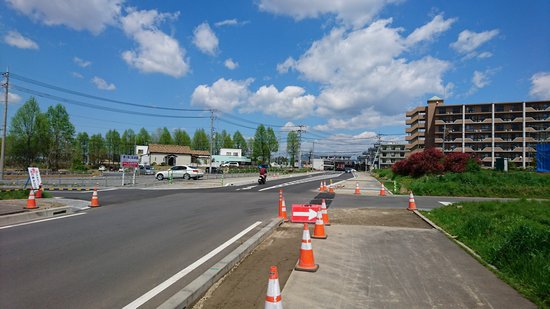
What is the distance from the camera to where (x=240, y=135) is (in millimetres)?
122938

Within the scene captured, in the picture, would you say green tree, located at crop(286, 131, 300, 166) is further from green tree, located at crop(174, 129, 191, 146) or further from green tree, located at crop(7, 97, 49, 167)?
green tree, located at crop(7, 97, 49, 167)

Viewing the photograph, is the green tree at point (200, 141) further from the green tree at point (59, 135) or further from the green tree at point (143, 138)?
the green tree at point (59, 135)

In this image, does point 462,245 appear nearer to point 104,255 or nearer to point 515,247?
point 515,247

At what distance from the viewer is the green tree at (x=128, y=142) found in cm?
10445

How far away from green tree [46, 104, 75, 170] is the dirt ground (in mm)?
63964

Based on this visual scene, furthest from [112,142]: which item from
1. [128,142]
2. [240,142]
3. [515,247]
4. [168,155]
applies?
[515,247]

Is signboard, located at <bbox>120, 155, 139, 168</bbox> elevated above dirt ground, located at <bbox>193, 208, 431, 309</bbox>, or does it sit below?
above

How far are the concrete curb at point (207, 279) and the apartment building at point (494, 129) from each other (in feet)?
257

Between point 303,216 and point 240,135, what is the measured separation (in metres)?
113

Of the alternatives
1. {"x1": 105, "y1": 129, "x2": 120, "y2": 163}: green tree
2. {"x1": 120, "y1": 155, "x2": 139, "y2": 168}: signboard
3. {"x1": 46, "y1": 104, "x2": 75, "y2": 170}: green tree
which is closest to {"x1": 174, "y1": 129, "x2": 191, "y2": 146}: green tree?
{"x1": 105, "y1": 129, "x2": 120, "y2": 163}: green tree

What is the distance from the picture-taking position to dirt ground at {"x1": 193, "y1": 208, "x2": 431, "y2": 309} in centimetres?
452

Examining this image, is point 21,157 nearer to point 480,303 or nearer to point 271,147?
point 271,147

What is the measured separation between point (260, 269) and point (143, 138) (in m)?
109

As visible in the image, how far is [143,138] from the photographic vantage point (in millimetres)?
107188
